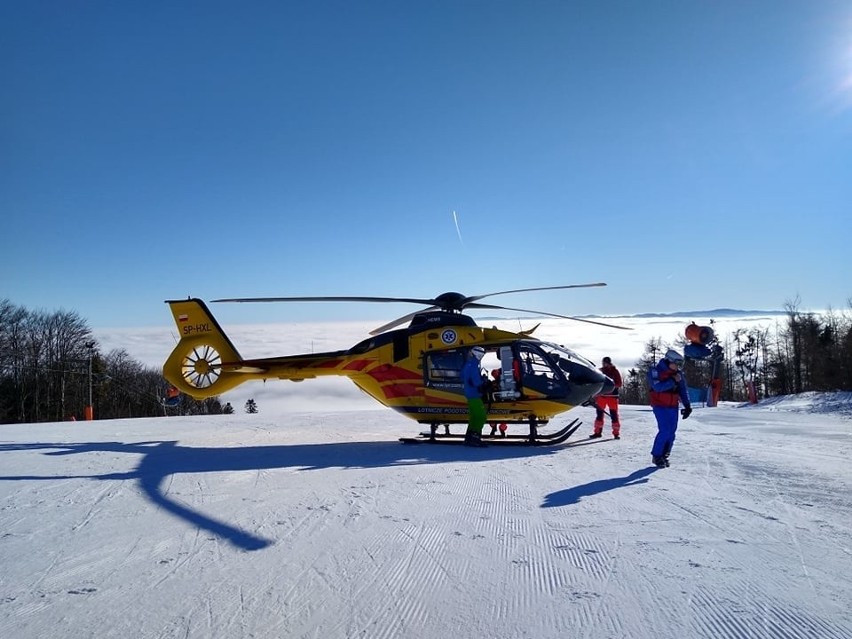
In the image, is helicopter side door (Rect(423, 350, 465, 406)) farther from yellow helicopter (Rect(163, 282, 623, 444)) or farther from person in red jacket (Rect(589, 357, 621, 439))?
person in red jacket (Rect(589, 357, 621, 439))

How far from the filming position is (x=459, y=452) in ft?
30.8

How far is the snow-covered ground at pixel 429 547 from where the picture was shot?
9.30ft

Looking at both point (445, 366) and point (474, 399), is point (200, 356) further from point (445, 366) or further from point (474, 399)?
point (474, 399)

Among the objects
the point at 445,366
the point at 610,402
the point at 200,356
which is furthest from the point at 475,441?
the point at 200,356

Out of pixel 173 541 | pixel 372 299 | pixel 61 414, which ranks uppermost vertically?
pixel 372 299

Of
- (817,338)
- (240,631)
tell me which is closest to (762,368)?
(817,338)

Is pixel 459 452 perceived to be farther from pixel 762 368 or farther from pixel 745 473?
pixel 762 368

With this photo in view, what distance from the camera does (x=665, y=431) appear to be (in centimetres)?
751

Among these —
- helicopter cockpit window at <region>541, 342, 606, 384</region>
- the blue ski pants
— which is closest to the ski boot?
helicopter cockpit window at <region>541, 342, 606, 384</region>

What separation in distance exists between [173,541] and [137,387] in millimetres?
49664

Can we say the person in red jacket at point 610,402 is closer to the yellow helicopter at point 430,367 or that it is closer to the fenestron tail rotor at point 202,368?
the yellow helicopter at point 430,367

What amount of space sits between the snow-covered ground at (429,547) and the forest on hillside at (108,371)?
3095cm

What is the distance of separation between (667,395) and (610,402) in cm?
354

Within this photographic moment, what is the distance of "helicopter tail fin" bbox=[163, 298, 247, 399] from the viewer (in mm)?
12156
